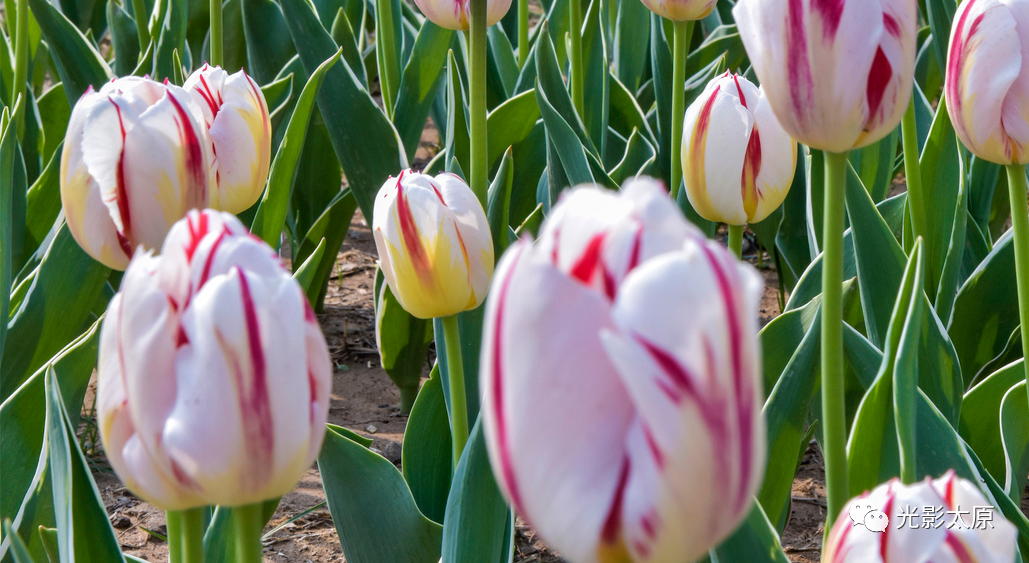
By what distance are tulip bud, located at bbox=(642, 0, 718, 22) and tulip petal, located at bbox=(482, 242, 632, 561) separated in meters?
1.02

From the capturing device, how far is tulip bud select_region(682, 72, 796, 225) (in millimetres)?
1031

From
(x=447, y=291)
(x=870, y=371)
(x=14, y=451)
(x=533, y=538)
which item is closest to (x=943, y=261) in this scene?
(x=870, y=371)

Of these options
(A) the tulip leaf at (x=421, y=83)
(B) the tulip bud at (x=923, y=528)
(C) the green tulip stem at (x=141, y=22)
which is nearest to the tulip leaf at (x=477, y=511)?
(B) the tulip bud at (x=923, y=528)

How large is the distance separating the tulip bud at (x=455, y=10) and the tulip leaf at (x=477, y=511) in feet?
2.33

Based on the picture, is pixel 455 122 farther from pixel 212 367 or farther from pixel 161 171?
pixel 212 367

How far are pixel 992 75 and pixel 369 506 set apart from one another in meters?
0.62

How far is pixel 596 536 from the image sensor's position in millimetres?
351

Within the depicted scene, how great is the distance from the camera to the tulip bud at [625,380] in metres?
0.31

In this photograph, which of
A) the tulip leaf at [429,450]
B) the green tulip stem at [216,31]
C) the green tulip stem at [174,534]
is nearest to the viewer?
the green tulip stem at [174,534]

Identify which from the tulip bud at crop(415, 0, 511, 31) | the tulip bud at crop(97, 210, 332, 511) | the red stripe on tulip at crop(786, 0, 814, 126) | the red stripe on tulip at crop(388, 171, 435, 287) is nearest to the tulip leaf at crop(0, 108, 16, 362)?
the red stripe on tulip at crop(388, 171, 435, 287)

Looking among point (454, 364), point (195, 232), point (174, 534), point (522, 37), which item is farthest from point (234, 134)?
point (522, 37)

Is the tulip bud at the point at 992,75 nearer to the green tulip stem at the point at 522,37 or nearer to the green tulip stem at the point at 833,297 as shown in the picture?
the green tulip stem at the point at 833,297

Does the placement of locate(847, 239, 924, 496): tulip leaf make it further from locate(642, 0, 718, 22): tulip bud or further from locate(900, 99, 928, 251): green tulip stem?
locate(642, 0, 718, 22): tulip bud

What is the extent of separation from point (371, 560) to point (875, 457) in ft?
1.50
